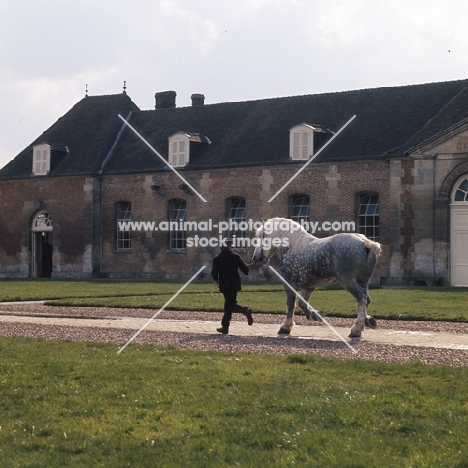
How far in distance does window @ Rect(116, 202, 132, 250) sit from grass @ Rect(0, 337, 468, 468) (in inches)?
1169

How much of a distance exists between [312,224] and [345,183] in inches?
79.6

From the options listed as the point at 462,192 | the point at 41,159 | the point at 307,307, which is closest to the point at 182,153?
the point at 41,159

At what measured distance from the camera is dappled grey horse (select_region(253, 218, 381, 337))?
1438 cm

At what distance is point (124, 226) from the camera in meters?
40.7

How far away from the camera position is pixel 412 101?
120ft

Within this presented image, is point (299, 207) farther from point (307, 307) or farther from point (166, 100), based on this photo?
point (307, 307)

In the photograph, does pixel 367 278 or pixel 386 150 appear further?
pixel 386 150

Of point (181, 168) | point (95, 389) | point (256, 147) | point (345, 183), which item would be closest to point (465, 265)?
point (345, 183)

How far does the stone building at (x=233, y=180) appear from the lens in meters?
32.7

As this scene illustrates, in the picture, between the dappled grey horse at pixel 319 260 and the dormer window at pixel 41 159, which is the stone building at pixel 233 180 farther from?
the dappled grey horse at pixel 319 260

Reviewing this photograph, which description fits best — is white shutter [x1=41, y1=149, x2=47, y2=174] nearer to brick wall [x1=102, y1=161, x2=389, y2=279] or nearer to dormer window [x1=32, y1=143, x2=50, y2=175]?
dormer window [x1=32, y1=143, x2=50, y2=175]

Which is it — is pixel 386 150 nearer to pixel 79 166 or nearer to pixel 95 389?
pixel 79 166

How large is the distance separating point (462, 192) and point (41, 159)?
19.7 meters

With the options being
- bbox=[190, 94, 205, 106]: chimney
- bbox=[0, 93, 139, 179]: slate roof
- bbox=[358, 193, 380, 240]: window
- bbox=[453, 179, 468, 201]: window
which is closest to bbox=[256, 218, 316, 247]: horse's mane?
bbox=[453, 179, 468, 201]: window
